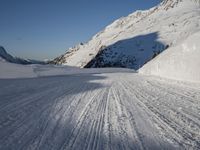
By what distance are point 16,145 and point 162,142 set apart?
2912 mm

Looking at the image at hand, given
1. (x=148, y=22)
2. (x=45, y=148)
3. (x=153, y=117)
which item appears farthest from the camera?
(x=148, y=22)

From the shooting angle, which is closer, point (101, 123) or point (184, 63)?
point (101, 123)

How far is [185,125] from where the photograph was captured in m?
6.88

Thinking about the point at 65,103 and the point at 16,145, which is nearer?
the point at 16,145

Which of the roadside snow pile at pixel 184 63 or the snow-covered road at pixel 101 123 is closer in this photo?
the snow-covered road at pixel 101 123

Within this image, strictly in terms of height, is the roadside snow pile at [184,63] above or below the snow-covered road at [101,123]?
above

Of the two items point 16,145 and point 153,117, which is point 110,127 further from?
point 16,145

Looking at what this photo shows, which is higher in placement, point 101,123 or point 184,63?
point 184,63

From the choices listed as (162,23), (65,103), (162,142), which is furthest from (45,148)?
(162,23)

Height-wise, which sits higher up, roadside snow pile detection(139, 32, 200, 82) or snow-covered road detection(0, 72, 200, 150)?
roadside snow pile detection(139, 32, 200, 82)

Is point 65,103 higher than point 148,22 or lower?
lower

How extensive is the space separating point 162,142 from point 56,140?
2.16 metres

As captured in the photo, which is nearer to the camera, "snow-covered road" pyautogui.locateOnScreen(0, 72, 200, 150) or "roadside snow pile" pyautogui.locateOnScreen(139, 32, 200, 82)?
"snow-covered road" pyautogui.locateOnScreen(0, 72, 200, 150)

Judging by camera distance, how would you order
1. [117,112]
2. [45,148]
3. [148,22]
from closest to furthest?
[45,148]
[117,112]
[148,22]
